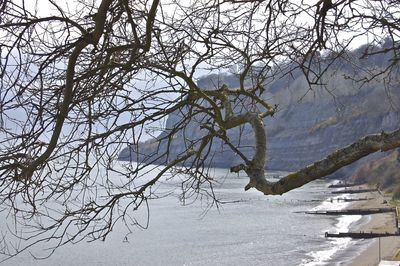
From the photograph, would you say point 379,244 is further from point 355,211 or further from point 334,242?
point 355,211

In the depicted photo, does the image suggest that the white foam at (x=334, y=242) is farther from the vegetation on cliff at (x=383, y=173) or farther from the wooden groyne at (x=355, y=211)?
the vegetation on cliff at (x=383, y=173)

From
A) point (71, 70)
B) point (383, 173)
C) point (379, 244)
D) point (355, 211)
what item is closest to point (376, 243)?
point (379, 244)

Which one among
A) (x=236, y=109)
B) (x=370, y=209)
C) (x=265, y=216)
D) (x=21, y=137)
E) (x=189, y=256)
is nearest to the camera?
(x=21, y=137)

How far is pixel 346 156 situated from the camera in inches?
106

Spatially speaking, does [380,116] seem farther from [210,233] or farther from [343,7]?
[343,7]

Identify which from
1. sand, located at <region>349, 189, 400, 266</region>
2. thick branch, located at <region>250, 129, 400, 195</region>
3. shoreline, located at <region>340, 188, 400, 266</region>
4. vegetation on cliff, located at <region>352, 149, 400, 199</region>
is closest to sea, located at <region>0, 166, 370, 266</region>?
shoreline, located at <region>340, 188, 400, 266</region>

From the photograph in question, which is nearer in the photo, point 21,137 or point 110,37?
point 21,137

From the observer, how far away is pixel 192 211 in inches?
1817

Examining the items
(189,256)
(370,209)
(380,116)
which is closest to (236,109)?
(189,256)

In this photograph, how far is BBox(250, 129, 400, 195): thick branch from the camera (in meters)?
2.66

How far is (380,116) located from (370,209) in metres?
46.7

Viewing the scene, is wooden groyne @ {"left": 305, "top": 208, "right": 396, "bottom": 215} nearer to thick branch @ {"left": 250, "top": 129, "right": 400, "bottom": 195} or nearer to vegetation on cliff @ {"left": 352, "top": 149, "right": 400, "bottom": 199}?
vegetation on cliff @ {"left": 352, "top": 149, "right": 400, "bottom": 199}

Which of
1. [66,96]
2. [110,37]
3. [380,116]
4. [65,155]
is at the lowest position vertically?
[65,155]

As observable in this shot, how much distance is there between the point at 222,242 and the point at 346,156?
102 feet
